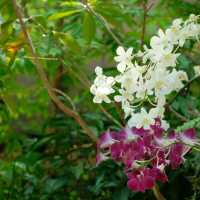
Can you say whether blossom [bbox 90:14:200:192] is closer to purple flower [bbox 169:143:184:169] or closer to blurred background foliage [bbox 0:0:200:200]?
purple flower [bbox 169:143:184:169]

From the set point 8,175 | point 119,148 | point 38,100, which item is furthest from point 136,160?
point 38,100

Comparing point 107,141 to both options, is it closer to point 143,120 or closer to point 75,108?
point 143,120

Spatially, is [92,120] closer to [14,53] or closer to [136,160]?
[14,53]

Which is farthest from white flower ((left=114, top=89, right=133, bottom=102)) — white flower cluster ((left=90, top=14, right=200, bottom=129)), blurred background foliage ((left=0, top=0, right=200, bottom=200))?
blurred background foliage ((left=0, top=0, right=200, bottom=200))

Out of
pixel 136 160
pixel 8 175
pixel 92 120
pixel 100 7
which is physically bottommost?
pixel 8 175

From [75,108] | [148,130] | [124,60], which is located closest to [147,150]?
[148,130]

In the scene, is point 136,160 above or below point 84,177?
above
